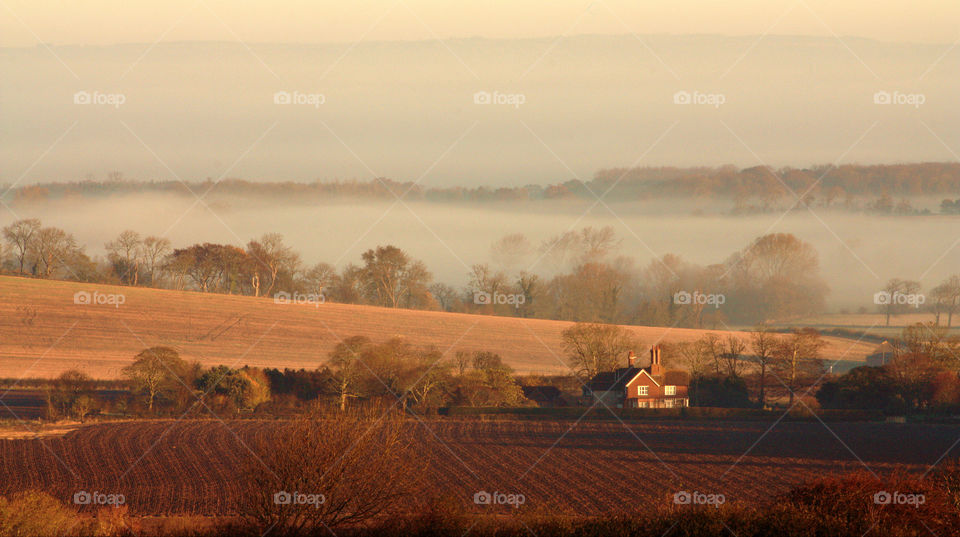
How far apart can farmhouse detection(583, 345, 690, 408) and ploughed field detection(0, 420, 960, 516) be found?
807cm

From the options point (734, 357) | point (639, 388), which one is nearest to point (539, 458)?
point (639, 388)

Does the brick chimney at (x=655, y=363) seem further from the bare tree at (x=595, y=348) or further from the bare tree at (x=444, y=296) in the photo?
the bare tree at (x=444, y=296)

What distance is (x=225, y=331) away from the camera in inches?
2717

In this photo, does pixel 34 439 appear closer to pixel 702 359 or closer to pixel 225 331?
pixel 225 331

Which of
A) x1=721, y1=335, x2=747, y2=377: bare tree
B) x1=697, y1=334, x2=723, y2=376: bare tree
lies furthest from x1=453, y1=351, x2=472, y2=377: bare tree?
x1=721, y1=335, x2=747, y2=377: bare tree

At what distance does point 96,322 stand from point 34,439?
90.8 ft

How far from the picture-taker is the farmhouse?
59.1 meters

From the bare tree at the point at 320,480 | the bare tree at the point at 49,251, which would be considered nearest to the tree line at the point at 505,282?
the bare tree at the point at 49,251

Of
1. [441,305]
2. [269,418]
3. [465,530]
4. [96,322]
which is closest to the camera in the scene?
[465,530]

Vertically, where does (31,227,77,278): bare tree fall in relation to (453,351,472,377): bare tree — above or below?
above

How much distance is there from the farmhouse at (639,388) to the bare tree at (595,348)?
171 centimetres

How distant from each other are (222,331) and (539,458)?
38.3 metres

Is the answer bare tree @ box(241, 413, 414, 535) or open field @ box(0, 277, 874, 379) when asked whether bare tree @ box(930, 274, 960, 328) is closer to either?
open field @ box(0, 277, 874, 379)

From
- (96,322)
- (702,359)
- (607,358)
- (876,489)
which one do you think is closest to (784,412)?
(702,359)
